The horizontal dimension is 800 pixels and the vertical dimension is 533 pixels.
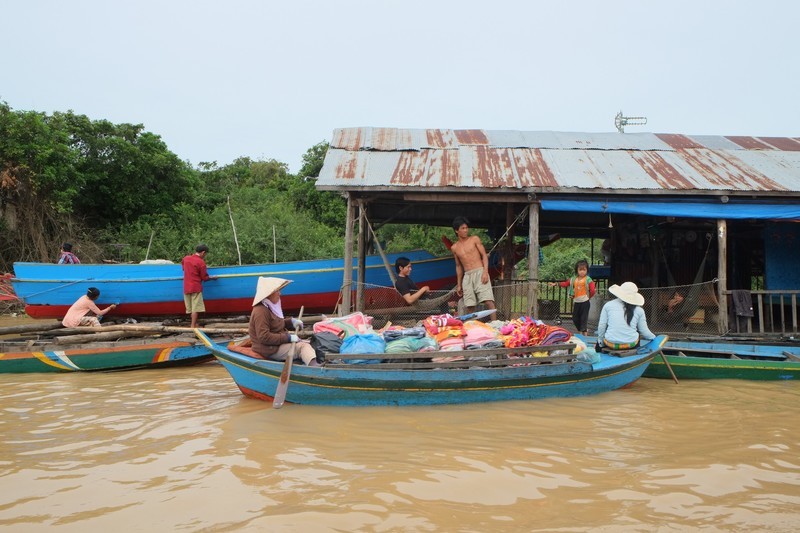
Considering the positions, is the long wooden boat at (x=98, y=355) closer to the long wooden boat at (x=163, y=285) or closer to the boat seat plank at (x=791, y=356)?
the long wooden boat at (x=163, y=285)

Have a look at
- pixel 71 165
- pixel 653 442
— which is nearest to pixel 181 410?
pixel 653 442

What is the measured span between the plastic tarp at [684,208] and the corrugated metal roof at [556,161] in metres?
0.26

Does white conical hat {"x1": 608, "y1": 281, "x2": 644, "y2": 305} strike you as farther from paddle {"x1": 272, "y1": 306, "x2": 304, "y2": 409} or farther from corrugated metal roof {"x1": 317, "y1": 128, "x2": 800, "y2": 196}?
paddle {"x1": 272, "y1": 306, "x2": 304, "y2": 409}

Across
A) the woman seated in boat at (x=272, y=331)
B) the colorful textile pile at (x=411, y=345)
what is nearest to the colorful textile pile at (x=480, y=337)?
the colorful textile pile at (x=411, y=345)

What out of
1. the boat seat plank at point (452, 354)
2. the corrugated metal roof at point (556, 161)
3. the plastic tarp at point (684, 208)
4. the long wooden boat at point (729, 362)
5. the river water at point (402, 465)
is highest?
the corrugated metal roof at point (556, 161)

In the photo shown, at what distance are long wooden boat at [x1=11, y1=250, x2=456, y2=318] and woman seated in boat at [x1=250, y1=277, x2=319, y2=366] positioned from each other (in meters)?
4.96

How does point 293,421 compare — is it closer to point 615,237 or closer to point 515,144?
point 515,144

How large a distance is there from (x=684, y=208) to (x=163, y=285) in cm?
951

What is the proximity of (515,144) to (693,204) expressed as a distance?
3653 millimetres

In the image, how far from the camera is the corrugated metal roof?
9859 millimetres

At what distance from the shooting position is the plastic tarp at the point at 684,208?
9445 millimetres

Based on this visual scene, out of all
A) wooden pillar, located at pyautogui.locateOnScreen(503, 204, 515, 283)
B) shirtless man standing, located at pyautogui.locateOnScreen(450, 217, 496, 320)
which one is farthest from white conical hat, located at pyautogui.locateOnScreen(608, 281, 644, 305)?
wooden pillar, located at pyautogui.locateOnScreen(503, 204, 515, 283)

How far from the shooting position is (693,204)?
390 inches

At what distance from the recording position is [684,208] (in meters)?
9.71
